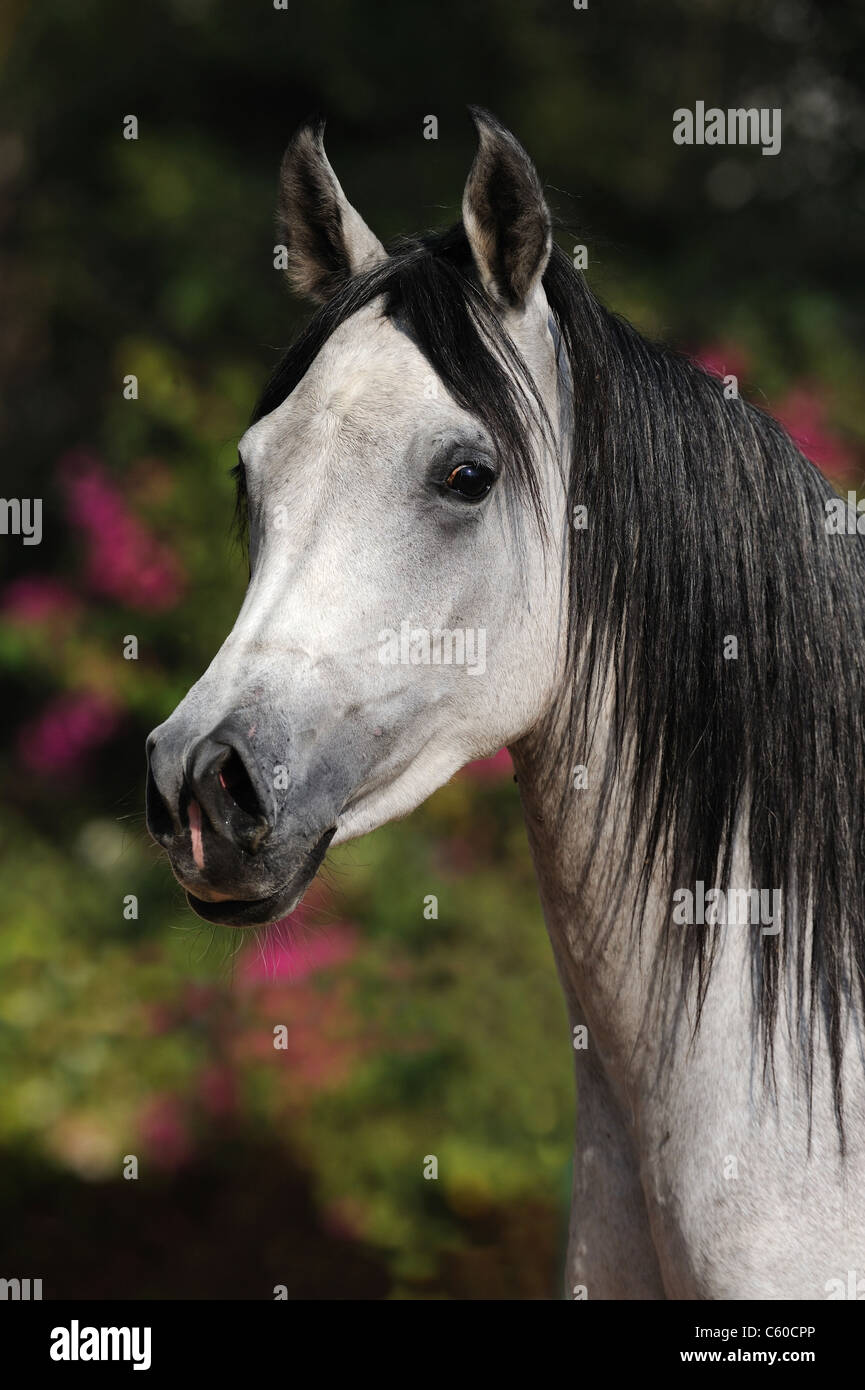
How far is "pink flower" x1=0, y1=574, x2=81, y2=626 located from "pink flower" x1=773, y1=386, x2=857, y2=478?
10.6 ft

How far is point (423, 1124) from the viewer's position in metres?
4.49

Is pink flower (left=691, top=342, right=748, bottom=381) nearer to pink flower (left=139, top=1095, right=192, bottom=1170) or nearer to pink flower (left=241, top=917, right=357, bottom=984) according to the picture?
pink flower (left=241, top=917, right=357, bottom=984)

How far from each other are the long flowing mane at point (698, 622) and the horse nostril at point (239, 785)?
555 millimetres

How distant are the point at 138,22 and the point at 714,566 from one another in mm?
6853

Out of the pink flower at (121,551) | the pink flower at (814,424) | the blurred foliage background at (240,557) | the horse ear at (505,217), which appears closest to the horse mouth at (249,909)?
the blurred foliage background at (240,557)

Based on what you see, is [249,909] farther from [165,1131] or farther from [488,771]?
[488,771]

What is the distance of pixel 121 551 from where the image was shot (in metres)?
5.40

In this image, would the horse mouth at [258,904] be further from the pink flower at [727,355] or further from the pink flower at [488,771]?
the pink flower at [727,355]

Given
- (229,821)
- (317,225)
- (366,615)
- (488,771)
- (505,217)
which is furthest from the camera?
(488,771)

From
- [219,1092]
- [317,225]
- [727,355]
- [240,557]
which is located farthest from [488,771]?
[317,225]

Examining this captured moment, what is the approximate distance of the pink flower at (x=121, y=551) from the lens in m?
5.38

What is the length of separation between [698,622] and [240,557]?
3.74 m
